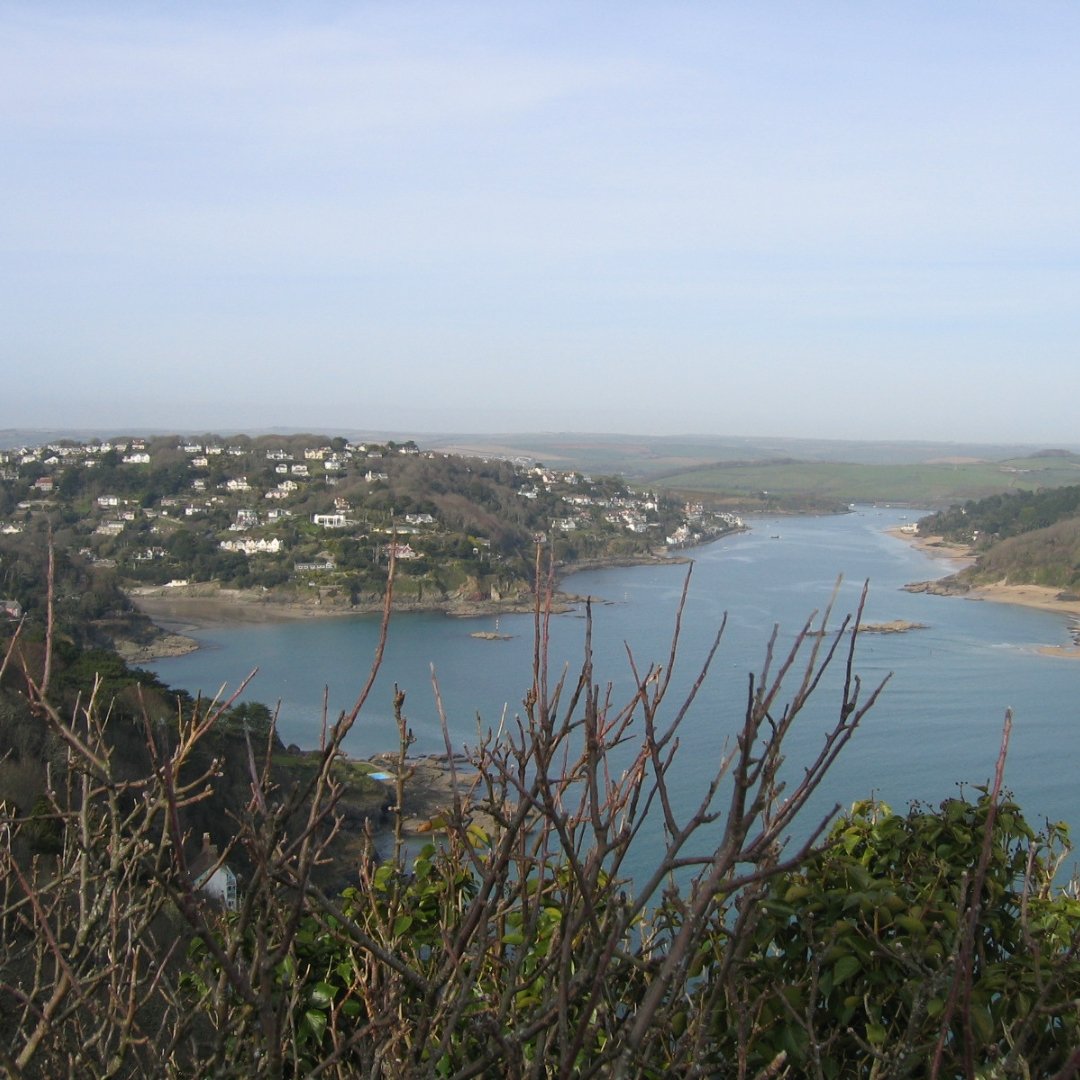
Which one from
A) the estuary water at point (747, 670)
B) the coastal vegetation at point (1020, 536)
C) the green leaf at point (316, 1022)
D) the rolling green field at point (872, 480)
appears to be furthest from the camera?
the rolling green field at point (872, 480)

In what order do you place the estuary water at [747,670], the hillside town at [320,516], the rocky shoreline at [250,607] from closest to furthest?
the estuary water at [747,670] < the rocky shoreline at [250,607] < the hillside town at [320,516]

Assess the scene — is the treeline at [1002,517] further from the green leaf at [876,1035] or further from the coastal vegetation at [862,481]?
the green leaf at [876,1035]

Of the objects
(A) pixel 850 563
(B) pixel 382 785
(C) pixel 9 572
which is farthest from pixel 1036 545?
(C) pixel 9 572

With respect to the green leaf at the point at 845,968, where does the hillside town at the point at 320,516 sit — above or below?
below

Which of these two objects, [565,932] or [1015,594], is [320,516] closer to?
[1015,594]

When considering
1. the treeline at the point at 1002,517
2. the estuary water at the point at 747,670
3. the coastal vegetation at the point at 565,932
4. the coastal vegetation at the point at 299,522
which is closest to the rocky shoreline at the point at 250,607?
the coastal vegetation at the point at 299,522

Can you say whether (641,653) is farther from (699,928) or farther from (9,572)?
(699,928)
